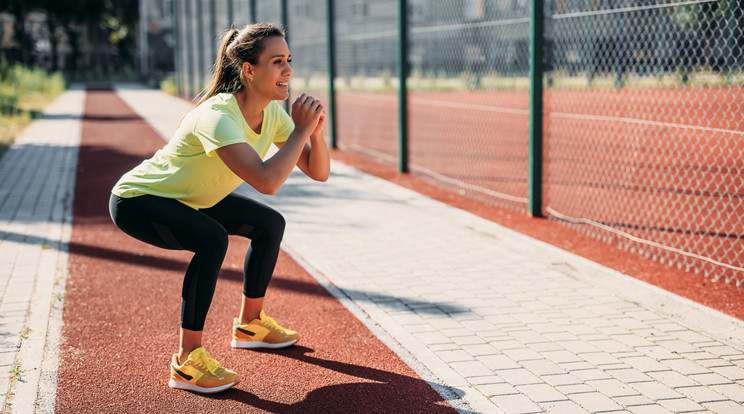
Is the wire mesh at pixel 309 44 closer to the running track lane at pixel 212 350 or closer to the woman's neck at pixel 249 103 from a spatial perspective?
the running track lane at pixel 212 350

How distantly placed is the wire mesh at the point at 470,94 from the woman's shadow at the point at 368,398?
6217 millimetres

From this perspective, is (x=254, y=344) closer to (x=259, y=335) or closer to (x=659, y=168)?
(x=259, y=335)

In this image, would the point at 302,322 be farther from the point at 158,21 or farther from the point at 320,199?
the point at 158,21

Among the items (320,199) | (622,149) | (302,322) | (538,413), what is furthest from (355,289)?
(622,149)

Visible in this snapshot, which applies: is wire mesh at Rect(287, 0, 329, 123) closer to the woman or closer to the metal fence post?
the metal fence post

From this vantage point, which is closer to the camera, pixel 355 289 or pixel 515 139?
pixel 355 289

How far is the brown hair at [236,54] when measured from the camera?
3682 millimetres

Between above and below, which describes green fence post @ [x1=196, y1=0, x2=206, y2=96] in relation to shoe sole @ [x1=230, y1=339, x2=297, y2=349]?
above

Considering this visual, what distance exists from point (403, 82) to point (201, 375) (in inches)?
312

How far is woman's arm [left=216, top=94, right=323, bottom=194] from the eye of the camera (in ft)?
11.4

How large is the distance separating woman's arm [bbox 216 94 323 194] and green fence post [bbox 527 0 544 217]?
14.6ft

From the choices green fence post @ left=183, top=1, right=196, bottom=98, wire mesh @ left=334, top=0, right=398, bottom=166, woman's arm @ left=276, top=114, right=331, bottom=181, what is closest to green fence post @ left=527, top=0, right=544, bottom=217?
woman's arm @ left=276, top=114, right=331, bottom=181

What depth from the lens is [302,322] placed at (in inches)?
194

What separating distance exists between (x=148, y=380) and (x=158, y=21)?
69.8 m
